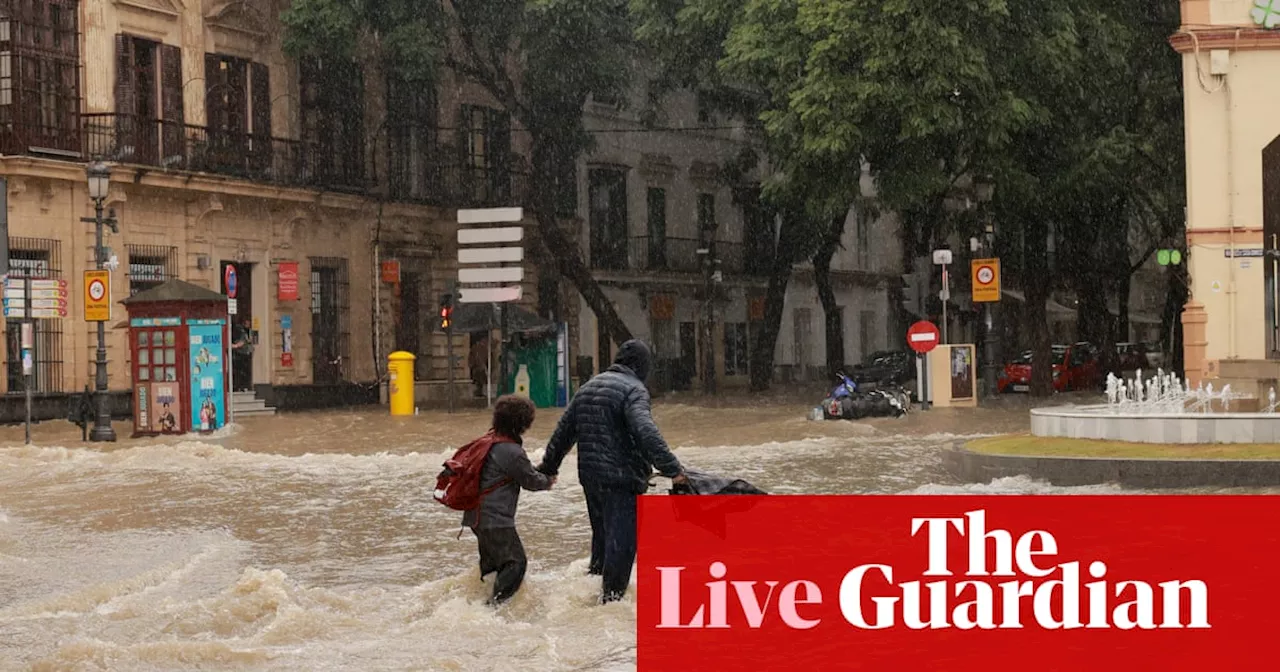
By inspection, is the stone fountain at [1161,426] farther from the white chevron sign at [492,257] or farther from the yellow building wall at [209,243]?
the yellow building wall at [209,243]

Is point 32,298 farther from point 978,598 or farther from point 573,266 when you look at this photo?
point 978,598

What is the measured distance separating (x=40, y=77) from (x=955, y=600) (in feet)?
90.4

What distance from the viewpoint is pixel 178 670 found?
9.42 m

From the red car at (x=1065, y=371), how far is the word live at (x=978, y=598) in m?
35.0

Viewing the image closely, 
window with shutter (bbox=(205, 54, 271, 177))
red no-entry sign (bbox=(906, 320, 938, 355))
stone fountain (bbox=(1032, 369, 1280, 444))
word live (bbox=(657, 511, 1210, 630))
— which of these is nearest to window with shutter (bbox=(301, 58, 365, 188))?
window with shutter (bbox=(205, 54, 271, 177))

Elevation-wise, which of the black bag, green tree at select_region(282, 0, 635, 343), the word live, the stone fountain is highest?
green tree at select_region(282, 0, 635, 343)

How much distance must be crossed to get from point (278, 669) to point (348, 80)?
1283 inches

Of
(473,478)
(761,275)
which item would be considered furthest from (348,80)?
(473,478)

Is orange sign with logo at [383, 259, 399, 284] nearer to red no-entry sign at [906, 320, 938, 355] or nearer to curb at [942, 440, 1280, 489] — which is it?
red no-entry sign at [906, 320, 938, 355]

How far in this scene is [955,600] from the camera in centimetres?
877

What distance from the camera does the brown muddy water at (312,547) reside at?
9969mm

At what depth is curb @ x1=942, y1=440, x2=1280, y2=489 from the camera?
54.7ft

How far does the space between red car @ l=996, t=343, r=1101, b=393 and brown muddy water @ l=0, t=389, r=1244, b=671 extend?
52.1 feet

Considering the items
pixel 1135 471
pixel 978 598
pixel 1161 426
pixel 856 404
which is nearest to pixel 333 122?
pixel 856 404
